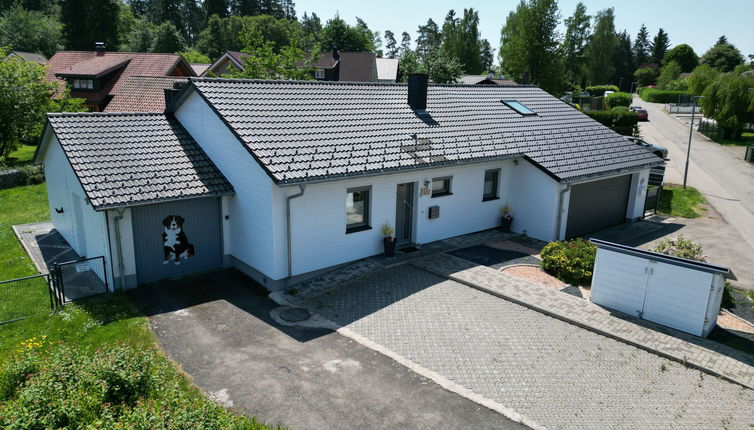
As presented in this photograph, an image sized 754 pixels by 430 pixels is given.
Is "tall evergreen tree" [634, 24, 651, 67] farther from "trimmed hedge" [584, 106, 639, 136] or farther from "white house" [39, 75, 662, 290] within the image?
"white house" [39, 75, 662, 290]

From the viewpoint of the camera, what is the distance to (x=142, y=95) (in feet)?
101

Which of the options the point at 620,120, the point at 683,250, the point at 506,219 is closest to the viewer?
the point at 683,250

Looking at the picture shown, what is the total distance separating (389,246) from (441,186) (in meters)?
3.08

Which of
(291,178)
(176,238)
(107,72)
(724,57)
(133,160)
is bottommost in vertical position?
(176,238)

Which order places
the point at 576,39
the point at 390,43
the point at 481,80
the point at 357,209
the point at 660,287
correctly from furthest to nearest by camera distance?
the point at 390,43 → the point at 576,39 → the point at 481,80 → the point at 357,209 → the point at 660,287

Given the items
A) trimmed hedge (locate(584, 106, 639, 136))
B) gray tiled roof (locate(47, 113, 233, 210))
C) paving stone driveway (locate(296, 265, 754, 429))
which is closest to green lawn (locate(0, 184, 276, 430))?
gray tiled roof (locate(47, 113, 233, 210))

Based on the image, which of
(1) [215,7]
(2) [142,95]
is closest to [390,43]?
(1) [215,7]

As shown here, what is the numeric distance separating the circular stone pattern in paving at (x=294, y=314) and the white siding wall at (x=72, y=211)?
465cm

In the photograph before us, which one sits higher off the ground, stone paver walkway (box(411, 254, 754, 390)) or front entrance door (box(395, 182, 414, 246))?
front entrance door (box(395, 182, 414, 246))

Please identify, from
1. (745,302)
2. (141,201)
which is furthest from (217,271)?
(745,302)

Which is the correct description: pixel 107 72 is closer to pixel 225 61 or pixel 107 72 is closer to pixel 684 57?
pixel 225 61

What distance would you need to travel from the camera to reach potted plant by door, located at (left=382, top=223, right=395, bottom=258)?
49.4ft

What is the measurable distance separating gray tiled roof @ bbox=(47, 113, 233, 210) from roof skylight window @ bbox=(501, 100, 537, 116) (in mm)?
12769

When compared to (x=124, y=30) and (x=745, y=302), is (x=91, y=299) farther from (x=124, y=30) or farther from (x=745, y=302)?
(x=124, y=30)
